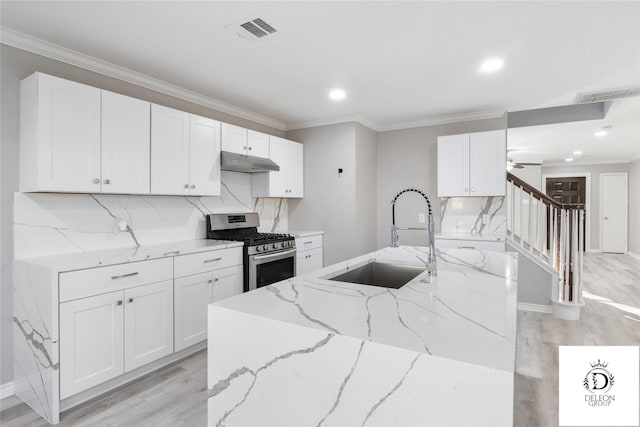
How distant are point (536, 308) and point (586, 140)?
364 centimetres

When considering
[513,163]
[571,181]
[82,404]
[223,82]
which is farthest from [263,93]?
[571,181]

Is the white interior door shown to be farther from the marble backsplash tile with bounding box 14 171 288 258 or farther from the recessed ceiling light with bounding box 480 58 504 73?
the marble backsplash tile with bounding box 14 171 288 258

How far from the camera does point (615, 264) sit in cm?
703

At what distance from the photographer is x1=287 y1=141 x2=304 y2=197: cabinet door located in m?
4.41

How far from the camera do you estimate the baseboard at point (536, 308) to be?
155 inches

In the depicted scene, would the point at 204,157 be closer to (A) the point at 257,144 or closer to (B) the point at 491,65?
(A) the point at 257,144

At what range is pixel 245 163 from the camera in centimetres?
354

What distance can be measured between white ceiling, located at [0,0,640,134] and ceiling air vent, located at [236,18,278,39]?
0.20 feet

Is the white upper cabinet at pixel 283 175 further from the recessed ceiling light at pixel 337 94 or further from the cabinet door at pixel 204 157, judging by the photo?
the recessed ceiling light at pixel 337 94

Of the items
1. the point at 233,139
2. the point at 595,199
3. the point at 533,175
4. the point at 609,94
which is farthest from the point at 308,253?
→ the point at 595,199

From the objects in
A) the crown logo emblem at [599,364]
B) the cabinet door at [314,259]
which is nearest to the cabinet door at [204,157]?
the cabinet door at [314,259]

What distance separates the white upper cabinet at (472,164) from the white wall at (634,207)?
6.47 meters

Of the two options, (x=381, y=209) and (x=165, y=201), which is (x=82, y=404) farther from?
(x=381, y=209)

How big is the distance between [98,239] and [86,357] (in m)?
0.96
